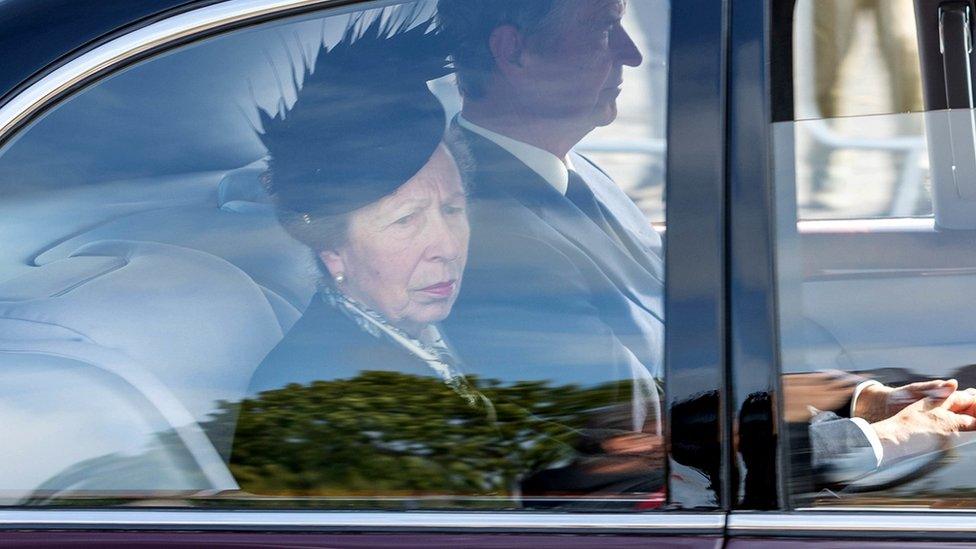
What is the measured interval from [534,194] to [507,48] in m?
0.20

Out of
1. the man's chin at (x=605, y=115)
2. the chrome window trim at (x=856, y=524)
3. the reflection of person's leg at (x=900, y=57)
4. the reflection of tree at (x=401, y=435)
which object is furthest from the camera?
the reflection of person's leg at (x=900, y=57)

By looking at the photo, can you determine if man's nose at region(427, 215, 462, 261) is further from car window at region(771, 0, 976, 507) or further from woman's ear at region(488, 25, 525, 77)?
car window at region(771, 0, 976, 507)

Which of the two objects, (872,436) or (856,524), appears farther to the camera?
(872,436)

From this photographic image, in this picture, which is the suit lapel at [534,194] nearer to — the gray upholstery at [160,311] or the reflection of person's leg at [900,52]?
the gray upholstery at [160,311]

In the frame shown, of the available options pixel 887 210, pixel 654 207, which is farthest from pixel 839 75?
pixel 654 207

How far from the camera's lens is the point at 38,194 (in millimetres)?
1574

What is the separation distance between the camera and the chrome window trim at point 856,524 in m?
1.36

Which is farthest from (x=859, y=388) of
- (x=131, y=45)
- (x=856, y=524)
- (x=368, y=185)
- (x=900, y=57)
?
(x=131, y=45)

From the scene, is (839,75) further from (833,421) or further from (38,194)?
(38,194)

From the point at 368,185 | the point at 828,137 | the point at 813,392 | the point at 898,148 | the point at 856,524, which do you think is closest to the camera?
the point at 856,524

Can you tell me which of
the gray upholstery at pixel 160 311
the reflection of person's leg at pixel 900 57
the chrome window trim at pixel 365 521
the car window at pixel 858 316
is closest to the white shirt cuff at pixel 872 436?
the car window at pixel 858 316

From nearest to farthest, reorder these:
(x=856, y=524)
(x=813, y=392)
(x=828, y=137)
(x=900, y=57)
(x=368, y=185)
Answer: (x=856, y=524)
(x=813, y=392)
(x=368, y=185)
(x=828, y=137)
(x=900, y=57)

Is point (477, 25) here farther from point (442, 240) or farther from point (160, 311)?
point (160, 311)

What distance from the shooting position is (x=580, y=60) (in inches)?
61.1
